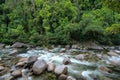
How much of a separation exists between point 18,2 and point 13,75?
16.7 meters

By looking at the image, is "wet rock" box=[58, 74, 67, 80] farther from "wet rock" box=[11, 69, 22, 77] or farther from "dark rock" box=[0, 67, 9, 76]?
"dark rock" box=[0, 67, 9, 76]

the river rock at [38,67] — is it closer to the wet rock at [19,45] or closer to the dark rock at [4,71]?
the dark rock at [4,71]

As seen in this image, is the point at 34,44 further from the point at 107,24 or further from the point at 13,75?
the point at 13,75

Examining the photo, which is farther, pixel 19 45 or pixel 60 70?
pixel 19 45

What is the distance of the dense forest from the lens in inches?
730

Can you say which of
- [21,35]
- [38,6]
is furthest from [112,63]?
[38,6]

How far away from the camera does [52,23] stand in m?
21.1

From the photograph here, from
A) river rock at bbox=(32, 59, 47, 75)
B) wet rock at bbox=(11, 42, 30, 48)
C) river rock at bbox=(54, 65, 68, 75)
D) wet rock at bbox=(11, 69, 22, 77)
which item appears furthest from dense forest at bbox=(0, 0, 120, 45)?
wet rock at bbox=(11, 69, 22, 77)

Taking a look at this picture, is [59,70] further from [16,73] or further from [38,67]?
[16,73]

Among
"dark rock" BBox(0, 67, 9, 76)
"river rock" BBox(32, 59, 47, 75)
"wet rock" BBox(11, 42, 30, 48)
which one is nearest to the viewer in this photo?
"river rock" BBox(32, 59, 47, 75)

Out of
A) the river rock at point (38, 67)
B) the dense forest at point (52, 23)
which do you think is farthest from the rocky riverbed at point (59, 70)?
the dense forest at point (52, 23)

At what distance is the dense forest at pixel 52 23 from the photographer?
18.5 m

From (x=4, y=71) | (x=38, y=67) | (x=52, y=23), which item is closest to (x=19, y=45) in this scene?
(x=52, y=23)

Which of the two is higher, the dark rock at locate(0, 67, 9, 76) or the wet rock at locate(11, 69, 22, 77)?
the wet rock at locate(11, 69, 22, 77)
